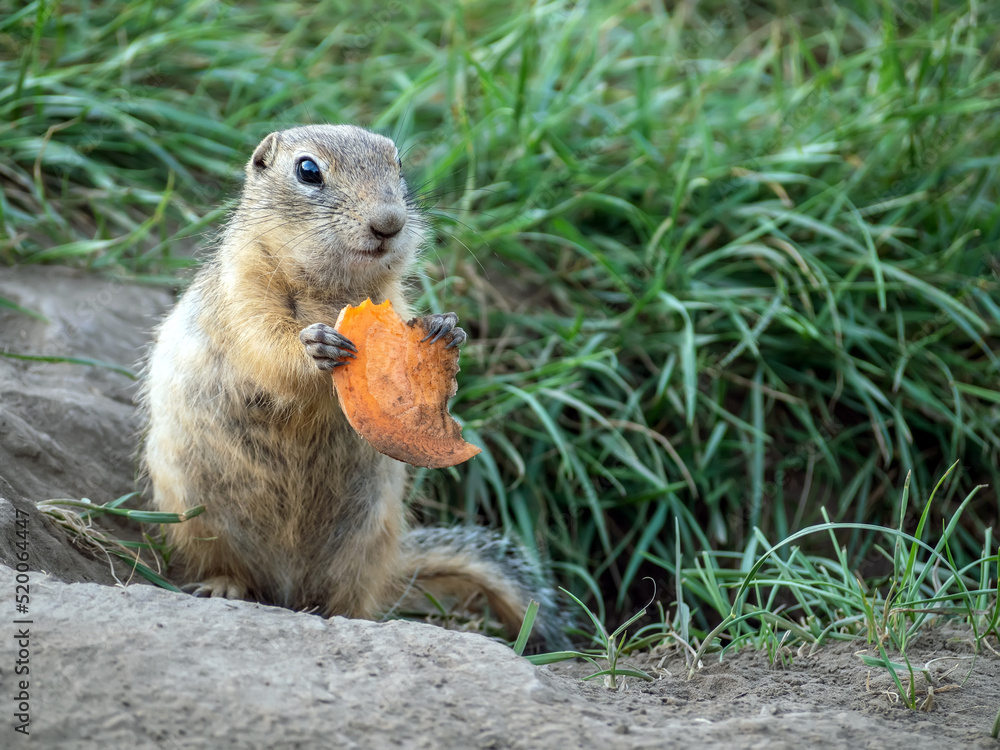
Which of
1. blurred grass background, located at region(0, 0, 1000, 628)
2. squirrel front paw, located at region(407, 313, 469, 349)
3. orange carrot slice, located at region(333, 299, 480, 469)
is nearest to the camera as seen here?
orange carrot slice, located at region(333, 299, 480, 469)

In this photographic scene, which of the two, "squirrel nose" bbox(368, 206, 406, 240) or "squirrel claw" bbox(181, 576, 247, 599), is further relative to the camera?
"squirrel claw" bbox(181, 576, 247, 599)

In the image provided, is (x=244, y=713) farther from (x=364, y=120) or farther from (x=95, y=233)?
(x=364, y=120)

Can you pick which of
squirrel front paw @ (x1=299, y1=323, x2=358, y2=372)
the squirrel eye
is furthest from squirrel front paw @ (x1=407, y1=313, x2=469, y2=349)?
the squirrel eye

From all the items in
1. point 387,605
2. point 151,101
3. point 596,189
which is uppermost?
point 151,101

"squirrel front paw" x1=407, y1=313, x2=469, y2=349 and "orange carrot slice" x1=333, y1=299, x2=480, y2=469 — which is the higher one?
"squirrel front paw" x1=407, y1=313, x2=469, y2=349

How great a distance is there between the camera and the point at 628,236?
20.7 feet

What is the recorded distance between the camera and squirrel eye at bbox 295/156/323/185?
4.04 m

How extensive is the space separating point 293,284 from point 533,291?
2.48 metres

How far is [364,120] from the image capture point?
667 cm

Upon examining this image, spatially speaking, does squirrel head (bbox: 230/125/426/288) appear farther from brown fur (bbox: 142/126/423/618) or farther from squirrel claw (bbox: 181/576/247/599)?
squirrel claw (bbox: 181/576/247/599)

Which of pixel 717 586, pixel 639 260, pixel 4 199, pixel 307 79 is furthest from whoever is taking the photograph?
pixel 307 79

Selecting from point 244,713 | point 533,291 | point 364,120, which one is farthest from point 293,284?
point 364,120

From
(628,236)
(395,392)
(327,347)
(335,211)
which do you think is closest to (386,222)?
(335,211)

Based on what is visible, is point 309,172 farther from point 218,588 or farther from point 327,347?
point 218,588
